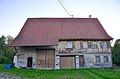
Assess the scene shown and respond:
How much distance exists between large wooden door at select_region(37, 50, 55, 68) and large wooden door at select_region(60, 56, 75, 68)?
151 cm

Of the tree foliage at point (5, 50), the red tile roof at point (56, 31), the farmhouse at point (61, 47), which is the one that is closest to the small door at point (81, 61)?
the farmhouse at point (61, 47)

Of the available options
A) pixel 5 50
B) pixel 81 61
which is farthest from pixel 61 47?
pixel 5 50

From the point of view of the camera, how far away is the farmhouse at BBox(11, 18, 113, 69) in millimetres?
33406

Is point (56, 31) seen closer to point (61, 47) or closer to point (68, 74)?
point (61, 47)

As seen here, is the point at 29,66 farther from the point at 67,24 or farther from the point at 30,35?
the point at 67,24

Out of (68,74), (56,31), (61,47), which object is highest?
(56,31)

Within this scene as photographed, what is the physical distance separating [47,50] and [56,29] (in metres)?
4.57

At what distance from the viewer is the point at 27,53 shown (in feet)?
111

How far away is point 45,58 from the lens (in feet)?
110

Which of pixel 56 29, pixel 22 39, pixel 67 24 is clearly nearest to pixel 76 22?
pixel 67 24

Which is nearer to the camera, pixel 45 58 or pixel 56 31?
pixel 45 58

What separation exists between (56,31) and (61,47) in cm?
328

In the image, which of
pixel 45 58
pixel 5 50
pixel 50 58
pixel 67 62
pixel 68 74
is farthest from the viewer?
pixel 5 50

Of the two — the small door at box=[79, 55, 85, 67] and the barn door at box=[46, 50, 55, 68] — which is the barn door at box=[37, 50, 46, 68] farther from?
the small door at box=[79, 55, 85, 67]
